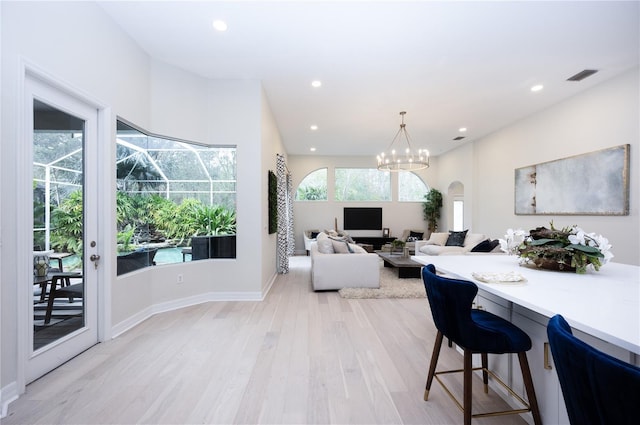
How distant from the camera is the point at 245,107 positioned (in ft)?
13.6

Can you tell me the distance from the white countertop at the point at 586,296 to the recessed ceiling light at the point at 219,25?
318cm

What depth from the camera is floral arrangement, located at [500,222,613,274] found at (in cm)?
177

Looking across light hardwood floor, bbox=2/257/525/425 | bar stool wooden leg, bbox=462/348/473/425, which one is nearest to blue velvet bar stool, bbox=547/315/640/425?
bar stool wooden leg, bbox=462/348/473/425

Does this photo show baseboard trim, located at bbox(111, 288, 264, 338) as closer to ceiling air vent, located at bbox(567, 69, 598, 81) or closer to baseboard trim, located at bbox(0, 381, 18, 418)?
baseboard trim, located at bbox(0, 381, 18, 418)

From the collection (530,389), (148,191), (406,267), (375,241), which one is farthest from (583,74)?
(375,241)

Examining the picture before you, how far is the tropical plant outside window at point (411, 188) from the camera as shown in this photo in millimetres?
9766

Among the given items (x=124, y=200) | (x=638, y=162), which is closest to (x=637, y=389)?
(x=124, y=200)

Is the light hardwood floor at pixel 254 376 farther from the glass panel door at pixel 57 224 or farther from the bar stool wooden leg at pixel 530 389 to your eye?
the glass panel door at pixel 57 224

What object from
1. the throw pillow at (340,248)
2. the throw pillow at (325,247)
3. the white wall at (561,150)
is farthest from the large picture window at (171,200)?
the white wall at (561,150)

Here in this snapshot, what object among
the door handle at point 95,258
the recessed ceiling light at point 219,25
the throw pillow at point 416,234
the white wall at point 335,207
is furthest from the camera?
the white wall at point 335,207

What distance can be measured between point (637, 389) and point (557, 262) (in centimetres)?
157

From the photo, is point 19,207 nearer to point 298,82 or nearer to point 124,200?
point 124,200

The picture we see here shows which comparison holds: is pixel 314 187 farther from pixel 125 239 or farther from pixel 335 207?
pixel 125 239

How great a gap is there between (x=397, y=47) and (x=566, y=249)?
276 cm
